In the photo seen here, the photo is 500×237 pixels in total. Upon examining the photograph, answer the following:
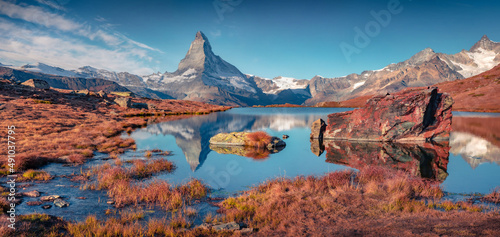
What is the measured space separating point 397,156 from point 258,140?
16112 mm

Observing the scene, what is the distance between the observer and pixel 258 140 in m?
32.2

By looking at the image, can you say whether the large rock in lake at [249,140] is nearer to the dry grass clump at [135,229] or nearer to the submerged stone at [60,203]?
the submerged stone at [60,203]

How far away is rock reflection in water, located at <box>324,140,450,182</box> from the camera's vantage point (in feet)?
67.4

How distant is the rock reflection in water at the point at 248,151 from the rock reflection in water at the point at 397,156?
6.69 metres

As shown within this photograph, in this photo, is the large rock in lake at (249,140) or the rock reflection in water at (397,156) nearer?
the rock reflection in water at (397,156)

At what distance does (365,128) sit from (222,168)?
969 inches

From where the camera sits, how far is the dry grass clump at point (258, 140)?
31.7 m

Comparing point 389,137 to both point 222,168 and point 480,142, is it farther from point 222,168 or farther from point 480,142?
point 222,168

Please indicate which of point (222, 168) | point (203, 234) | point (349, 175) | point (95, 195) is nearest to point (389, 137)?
point (349, 175)

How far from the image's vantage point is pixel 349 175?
1739 cm

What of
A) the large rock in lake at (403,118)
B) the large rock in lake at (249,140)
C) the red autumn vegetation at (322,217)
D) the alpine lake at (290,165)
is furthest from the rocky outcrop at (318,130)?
the red autumn vegetation at (322,217)

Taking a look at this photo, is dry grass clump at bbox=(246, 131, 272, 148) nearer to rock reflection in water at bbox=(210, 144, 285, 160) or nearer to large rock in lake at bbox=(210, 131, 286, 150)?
large rock in lake at bbox=(210, 131, 286, 150)

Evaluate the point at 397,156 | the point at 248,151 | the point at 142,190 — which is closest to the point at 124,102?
the point at 248,151

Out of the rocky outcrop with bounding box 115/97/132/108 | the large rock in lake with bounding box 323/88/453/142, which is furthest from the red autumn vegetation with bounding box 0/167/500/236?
the rocky outcrop with bounding box 115/97/132/108
